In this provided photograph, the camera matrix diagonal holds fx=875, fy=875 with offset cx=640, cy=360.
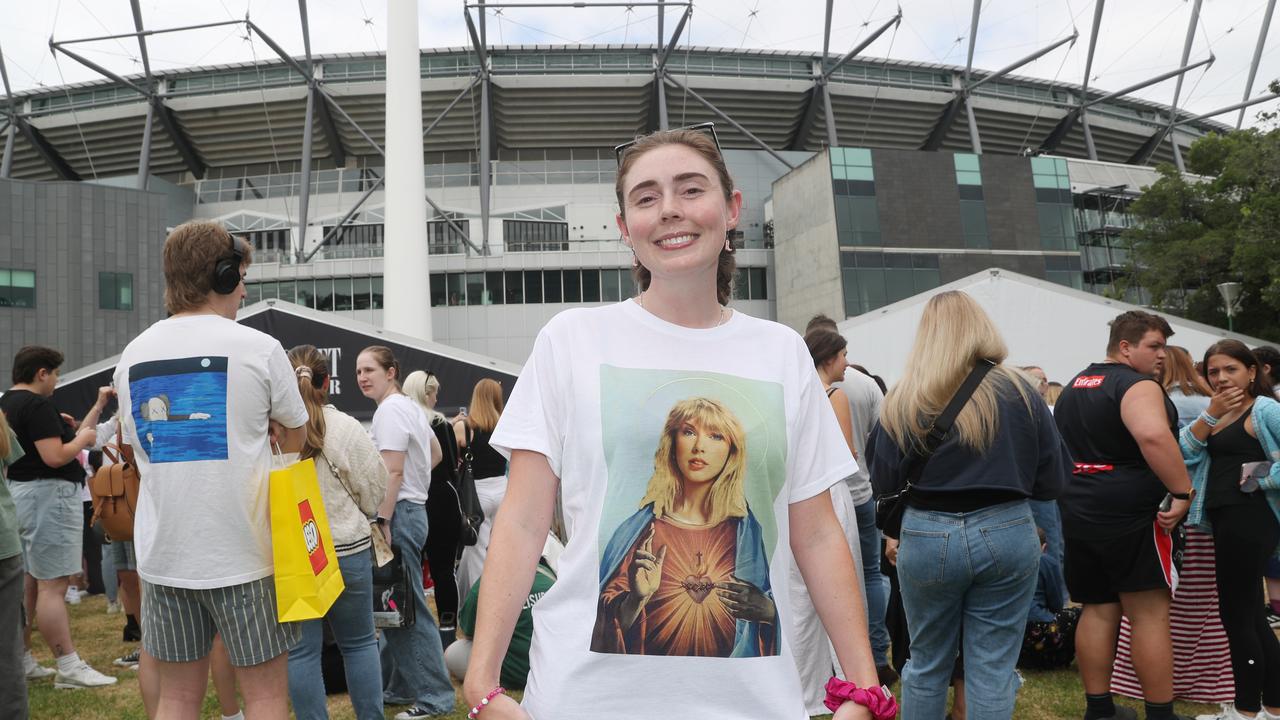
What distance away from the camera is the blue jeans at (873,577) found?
5.21 metres

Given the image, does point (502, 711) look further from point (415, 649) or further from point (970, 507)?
point (415, 649)

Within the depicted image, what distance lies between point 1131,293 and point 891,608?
3983cm

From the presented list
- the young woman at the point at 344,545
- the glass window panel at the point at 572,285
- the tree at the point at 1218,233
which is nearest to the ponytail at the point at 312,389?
the young woman at the point at 344,545

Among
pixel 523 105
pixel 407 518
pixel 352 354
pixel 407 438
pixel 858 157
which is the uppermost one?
pixel 523 105

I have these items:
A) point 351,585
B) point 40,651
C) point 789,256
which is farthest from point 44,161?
point 351,585

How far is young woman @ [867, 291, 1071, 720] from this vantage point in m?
3.16

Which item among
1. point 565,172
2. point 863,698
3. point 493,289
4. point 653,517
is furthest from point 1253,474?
point 565,172

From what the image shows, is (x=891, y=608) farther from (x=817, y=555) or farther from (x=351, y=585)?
(x=817, y=555)

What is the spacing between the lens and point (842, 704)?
4.75 feet

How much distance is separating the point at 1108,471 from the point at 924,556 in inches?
52.8

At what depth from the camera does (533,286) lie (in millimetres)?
37219

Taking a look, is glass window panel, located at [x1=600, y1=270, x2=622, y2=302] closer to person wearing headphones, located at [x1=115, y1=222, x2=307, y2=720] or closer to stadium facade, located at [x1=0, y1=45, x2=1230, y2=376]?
stadium facade, located at [x1=0, y1=45, x2=1230, y2=376]

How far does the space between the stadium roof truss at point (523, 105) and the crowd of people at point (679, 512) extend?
106 feet

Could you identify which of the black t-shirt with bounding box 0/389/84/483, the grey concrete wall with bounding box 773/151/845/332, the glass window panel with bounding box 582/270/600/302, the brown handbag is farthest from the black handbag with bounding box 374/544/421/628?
the glass window panel with bounding box 582/270/600/302
